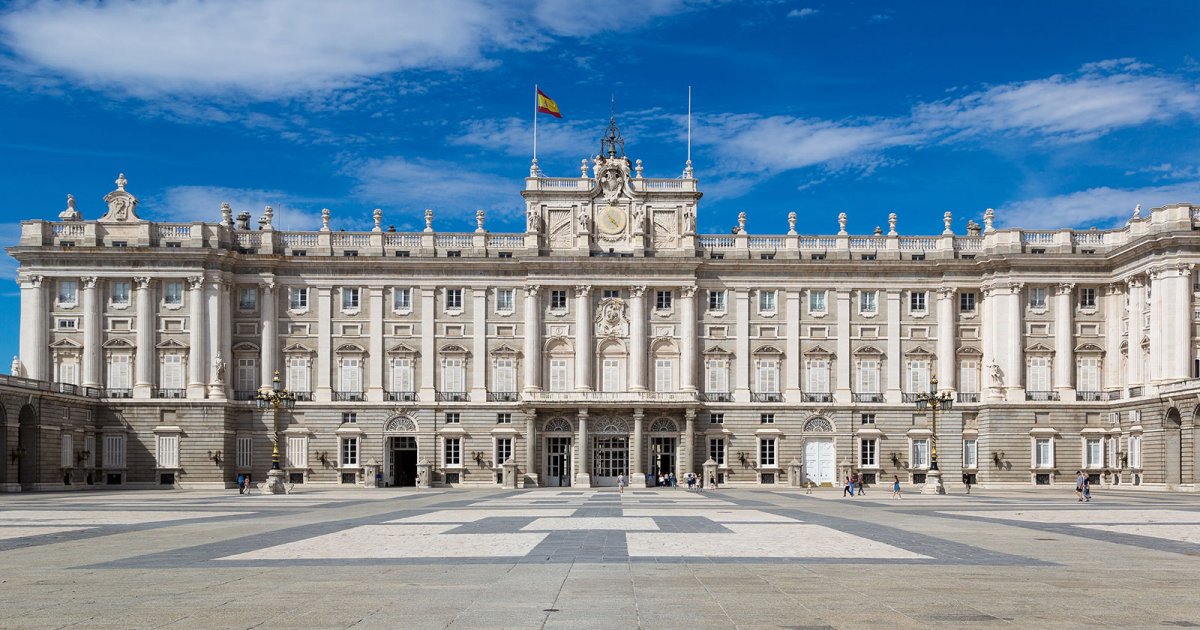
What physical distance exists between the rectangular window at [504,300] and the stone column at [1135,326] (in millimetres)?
38171

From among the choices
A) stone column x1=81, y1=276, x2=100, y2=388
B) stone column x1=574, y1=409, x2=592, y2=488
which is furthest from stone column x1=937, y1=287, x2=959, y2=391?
stone column x1=81, y1=276, x2=100, y2=388

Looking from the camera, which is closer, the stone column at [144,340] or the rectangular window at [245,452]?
the stone column at [144,340]

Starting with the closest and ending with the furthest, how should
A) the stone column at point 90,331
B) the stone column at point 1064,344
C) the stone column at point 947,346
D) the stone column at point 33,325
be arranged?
the stone column at point 33,325
the stone column at point 90,331
the stone column at point 1064,344
the stone column at point 947,346

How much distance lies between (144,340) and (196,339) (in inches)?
127

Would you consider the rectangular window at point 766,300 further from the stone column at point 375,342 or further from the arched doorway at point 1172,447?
the stone column at point 375,342

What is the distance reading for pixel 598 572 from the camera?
1980 centimetres

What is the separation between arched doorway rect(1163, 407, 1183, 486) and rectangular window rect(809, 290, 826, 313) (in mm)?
21498

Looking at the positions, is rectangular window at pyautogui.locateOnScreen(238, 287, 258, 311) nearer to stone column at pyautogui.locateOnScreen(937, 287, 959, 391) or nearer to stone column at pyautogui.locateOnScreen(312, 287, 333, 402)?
stone column at pyautogui.locateOnScreen(312, 287, 333, 402)

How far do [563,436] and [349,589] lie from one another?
60867 millimetres

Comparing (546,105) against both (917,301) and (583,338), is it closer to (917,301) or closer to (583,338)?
(583,338)

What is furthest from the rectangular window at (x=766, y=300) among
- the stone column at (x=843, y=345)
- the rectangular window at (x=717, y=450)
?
the rectangular window at (x=717, y=450)

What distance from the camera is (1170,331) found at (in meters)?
69.9

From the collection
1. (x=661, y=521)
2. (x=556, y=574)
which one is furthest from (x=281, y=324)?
(x=556, y=574)

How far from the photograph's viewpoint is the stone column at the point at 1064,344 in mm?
76938
